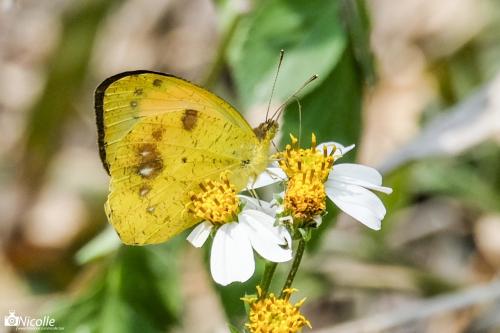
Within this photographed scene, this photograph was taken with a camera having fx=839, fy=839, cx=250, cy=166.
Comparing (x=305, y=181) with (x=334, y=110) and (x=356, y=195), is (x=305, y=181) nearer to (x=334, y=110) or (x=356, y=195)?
(x=356, y=195)

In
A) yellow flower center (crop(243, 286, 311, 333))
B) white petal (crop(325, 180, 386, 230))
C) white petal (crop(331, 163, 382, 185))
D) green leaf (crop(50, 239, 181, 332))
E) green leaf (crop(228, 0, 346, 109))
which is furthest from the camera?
A: green leaf (crop(50, 239, 181, 332))

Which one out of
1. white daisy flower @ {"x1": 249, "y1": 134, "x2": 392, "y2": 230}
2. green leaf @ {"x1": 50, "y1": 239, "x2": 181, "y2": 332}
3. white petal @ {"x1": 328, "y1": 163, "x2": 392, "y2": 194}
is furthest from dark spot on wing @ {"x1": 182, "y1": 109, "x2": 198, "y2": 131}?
green leaf @ {"x1": 50, "y1": 239, "x2": 181, "y2": 332}

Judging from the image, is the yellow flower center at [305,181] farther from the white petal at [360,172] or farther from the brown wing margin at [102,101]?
the brown wing margin at [102,101]

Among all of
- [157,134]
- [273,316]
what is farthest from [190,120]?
[273,316]

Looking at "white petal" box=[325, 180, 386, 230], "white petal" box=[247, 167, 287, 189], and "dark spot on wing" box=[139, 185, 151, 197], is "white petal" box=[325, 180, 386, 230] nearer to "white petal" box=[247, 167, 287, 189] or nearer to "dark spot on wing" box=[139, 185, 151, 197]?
"white petal" box=[247, 167, 287, 189]

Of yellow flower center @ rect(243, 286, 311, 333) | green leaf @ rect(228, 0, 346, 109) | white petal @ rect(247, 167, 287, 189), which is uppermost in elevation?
green leaf @ rect(228, 0, 346, 109)

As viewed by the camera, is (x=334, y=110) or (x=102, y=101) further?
(x=334, y=110)
